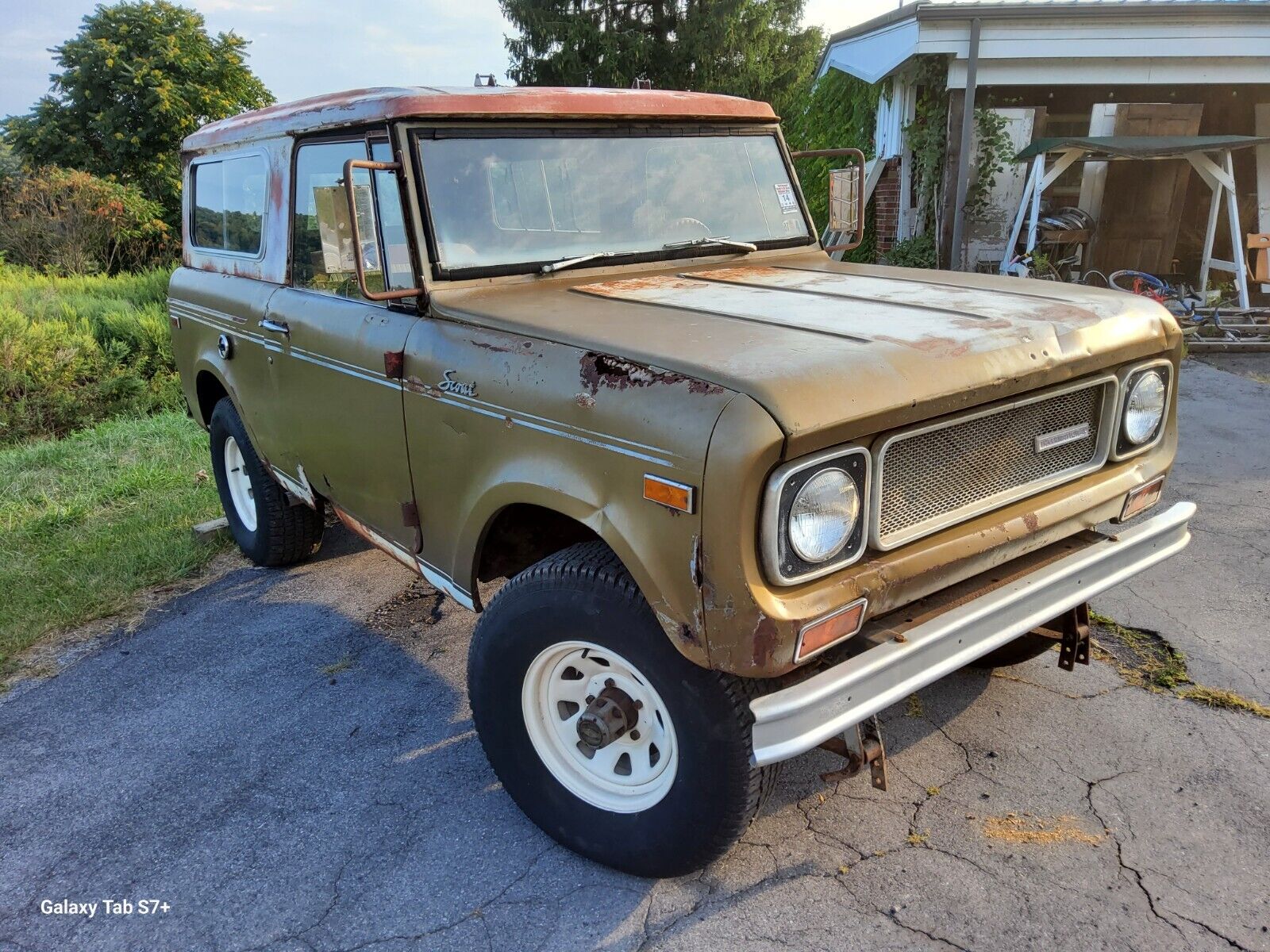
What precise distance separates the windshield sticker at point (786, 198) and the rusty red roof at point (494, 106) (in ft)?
0.92

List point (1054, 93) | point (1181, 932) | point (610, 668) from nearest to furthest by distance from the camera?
point (1181, 932) < point (610, 668) < point (1054, 93)

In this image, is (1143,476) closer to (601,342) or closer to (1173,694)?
(1173,694)

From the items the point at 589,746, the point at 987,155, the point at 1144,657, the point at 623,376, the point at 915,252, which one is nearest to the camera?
the point at 623,376

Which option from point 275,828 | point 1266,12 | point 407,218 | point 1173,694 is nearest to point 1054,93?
point 1266,12

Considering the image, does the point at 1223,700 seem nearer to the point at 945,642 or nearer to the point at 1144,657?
the point at 1144,657

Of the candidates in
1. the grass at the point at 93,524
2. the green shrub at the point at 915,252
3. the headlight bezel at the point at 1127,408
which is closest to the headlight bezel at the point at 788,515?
the headlight bezel at the point at 1127,408

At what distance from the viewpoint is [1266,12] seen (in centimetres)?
1014

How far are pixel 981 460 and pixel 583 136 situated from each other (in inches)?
70.7

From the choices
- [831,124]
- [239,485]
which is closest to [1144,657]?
[239,485]

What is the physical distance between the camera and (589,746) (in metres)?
2.53

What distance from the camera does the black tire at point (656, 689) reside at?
86.7 inches

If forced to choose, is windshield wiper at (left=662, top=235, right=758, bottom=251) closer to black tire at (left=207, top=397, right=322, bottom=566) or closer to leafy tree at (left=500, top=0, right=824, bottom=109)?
black tire at (left=207, top=397, right=322, bottom=566)

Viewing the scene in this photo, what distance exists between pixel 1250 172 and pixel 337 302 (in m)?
13.4

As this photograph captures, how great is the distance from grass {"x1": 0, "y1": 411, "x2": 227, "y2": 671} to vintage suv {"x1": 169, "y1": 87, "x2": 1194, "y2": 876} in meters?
1.67
